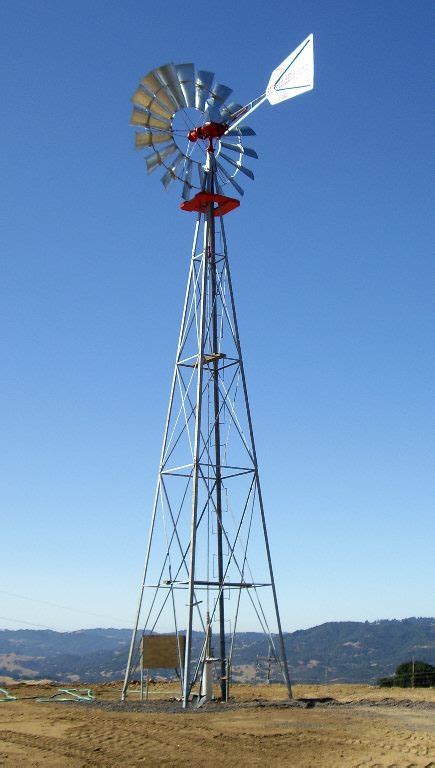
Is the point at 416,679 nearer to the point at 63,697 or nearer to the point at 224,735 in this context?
the point at 63,697

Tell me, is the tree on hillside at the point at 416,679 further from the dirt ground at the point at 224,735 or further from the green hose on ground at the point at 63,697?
the green hose on ground at the point at 63,697

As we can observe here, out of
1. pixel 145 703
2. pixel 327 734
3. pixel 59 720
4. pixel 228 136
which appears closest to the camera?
pixel 327 734

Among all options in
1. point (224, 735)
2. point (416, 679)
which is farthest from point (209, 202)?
point (416, 679)

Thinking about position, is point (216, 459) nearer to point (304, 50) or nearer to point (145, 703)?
point (145, 703)

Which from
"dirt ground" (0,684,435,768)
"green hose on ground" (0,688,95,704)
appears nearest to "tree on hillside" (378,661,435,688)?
"dirt ground" (0,684,435,768)

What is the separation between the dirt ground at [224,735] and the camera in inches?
804

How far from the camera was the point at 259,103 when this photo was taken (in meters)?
32.6

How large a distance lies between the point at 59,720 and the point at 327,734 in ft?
26.1

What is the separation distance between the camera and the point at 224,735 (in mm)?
22953

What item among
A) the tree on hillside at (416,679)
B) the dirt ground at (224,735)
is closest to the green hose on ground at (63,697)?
the dirt ground at (224,735)

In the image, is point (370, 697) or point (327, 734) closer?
point (327, 734)

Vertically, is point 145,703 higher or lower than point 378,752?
higher

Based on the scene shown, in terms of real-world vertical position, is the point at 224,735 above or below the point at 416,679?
below

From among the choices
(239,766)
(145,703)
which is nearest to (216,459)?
(145,703)
